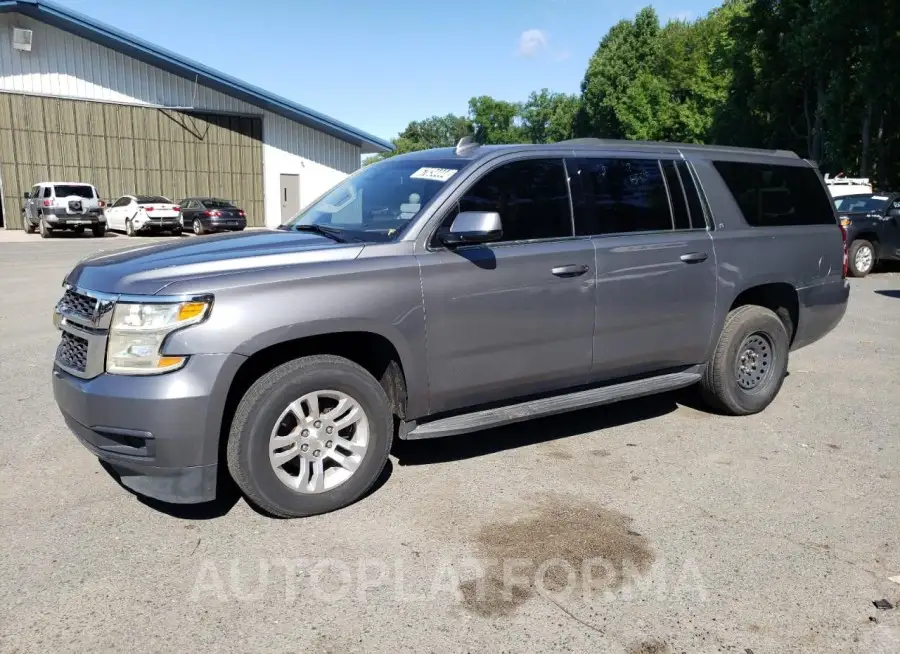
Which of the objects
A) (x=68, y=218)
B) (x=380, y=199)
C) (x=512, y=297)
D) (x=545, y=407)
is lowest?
(x=545, y=407)

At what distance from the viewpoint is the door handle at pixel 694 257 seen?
4777mm

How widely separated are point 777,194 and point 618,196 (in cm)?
163

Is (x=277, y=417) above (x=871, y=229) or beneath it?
beneath

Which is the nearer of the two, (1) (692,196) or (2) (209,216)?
(1) (692,196)

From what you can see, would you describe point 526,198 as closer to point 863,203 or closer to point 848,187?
point 863,203

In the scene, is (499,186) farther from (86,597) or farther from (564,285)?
(86,597)

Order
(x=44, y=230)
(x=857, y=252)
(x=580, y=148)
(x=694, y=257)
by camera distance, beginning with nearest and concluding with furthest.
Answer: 1. (x=580, y=148)
2. (x=694, y=257)
3. (x=857, y=252)
4. (x=44, y=230)

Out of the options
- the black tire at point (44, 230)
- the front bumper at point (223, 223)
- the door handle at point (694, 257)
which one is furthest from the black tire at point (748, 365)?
the black tire at point (44, 230)

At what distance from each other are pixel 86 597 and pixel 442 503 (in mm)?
1748

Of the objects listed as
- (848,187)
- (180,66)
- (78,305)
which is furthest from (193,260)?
(180,66)

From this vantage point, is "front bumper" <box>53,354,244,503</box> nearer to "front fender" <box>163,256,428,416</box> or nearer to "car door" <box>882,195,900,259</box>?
"front fender" <box>163,256,428,416</box>

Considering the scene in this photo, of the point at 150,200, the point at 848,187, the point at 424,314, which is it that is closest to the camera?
the point at 424,314

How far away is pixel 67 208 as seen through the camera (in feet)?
82.6

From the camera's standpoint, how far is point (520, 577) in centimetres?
316
